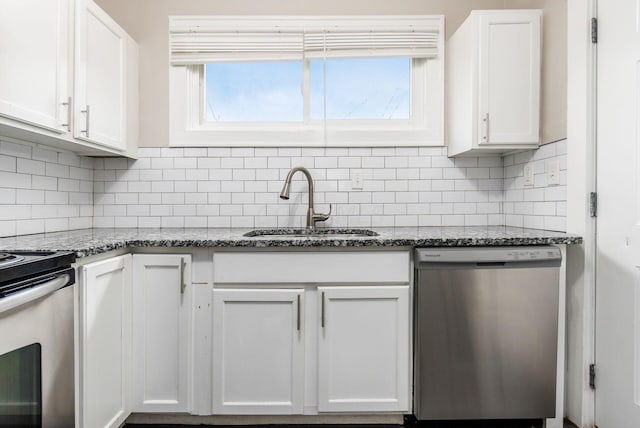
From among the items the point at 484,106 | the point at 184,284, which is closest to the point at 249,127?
the point at 184,284

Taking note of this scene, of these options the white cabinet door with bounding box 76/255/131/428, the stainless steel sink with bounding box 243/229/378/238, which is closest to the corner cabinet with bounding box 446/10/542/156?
the stainless steel sink with bounding box 243/229/378/238

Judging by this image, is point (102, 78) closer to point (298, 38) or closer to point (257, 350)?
point (298, 38)

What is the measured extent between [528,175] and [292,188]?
1333 millimetres

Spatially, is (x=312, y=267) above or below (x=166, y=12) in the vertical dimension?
below

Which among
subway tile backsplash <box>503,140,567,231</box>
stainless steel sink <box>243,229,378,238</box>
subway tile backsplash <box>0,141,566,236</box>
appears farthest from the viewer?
subway tile backsplash <box>0,141,566,236</box>

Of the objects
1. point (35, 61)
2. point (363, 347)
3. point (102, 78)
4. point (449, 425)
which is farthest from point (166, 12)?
point (449, 425)

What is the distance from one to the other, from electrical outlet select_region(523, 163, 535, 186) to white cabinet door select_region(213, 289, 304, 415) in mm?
1406

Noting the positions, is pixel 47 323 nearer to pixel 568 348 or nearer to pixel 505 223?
pixel 568 348

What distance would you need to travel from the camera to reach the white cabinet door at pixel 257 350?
1.80m

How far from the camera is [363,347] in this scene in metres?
1.81

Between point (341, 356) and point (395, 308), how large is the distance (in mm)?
319

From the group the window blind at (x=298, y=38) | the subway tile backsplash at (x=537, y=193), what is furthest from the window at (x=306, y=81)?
the subway tile backsplash at (x=537, y=193)

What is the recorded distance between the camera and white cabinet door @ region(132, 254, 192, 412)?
181 cm

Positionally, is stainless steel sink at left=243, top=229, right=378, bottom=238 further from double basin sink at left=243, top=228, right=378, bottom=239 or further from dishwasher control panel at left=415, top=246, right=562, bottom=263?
dishwasher control panel at left=415, top=246, right=562, bottom=263
